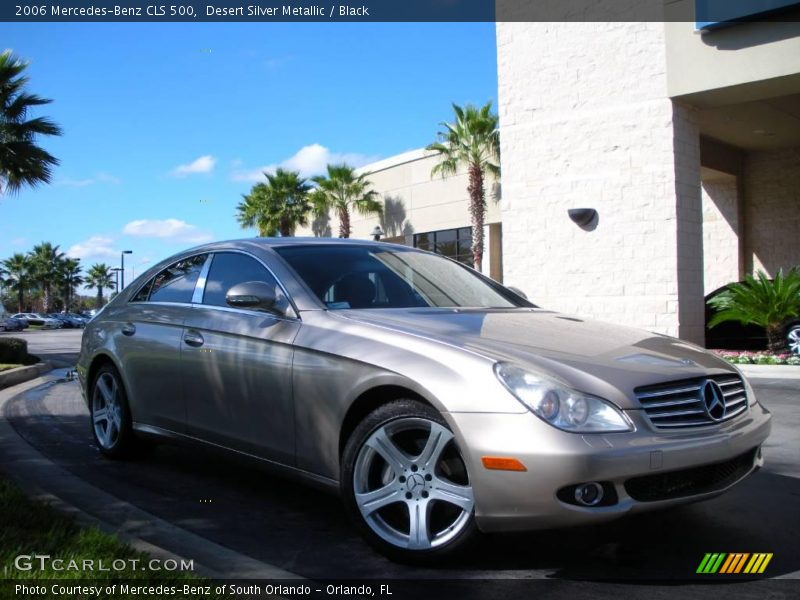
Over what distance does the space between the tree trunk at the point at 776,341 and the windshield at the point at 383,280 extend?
969cm

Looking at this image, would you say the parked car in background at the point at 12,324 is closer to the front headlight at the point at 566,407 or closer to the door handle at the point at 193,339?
the door handle at the point at 193,339

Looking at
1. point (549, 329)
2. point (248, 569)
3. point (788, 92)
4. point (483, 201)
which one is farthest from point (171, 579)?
point (483, 201)

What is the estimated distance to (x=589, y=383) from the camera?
118 inches

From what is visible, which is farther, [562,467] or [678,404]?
[678,404]

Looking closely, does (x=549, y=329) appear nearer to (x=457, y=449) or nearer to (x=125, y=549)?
(x=457, y=449)

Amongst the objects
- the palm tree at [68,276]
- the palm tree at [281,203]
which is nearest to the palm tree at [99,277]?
the palm tree at [68,276]

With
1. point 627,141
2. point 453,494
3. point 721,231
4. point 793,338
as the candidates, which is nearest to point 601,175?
point 627,141

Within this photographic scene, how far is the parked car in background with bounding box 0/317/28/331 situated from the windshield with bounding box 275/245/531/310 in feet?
160

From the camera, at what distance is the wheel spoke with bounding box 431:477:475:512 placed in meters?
3.02

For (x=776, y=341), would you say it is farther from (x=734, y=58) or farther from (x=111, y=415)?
(x=111, y=415)

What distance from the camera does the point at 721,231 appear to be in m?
19.4

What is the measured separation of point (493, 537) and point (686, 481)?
36.8 inches

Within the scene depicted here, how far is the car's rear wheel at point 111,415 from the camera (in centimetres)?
519

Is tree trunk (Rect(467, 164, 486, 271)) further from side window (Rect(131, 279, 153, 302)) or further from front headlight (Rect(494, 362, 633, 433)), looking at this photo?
front headlight (Rect(494, 362, 633, 433))
